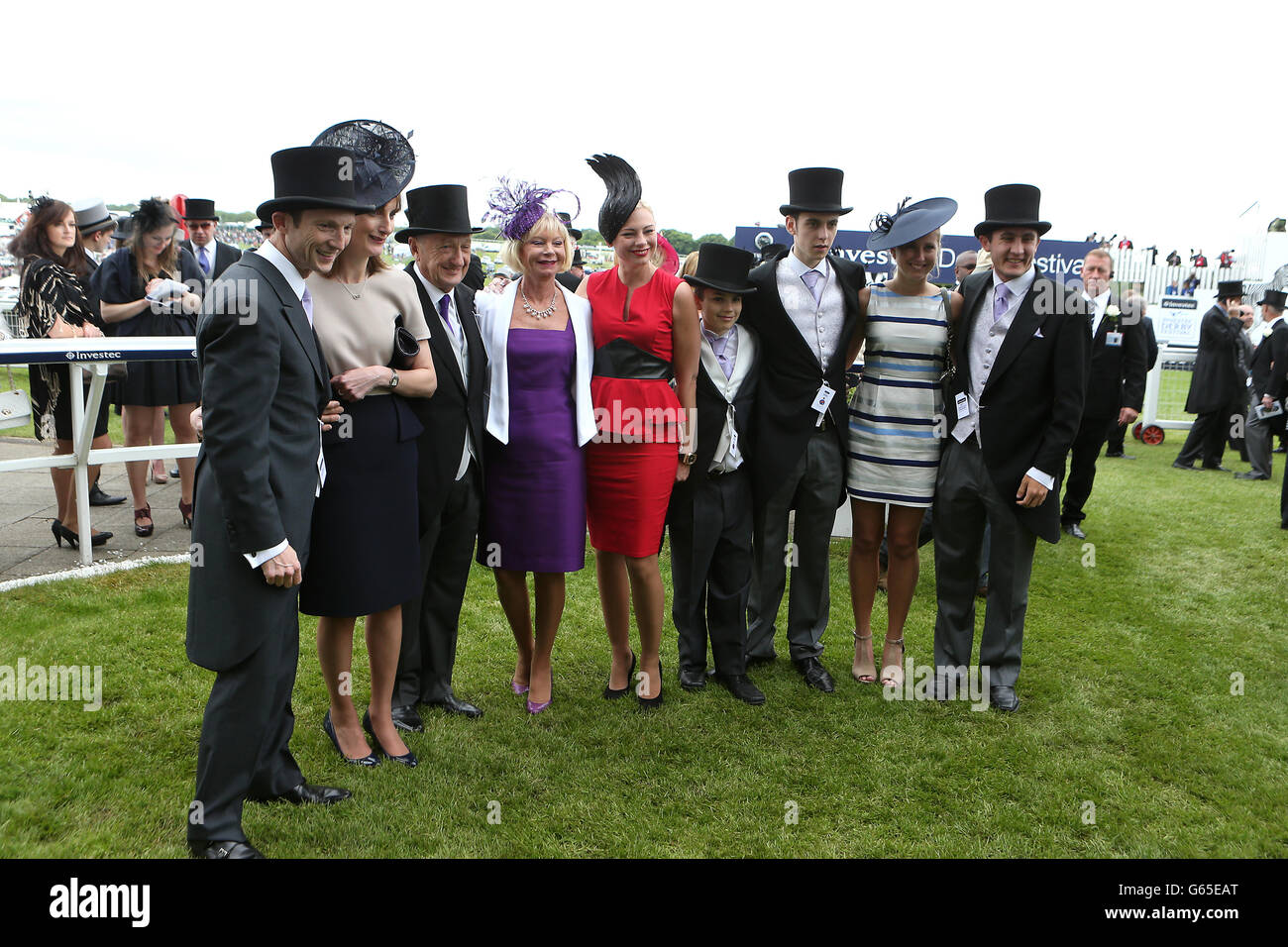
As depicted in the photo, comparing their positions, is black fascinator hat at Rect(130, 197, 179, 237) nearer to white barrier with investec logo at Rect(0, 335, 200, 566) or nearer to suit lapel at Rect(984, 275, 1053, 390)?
white barrier with investec logo at Rect(0, 335, 200, 566)

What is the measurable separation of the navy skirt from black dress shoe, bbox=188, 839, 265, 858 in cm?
78

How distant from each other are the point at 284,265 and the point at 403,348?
0.61 meters

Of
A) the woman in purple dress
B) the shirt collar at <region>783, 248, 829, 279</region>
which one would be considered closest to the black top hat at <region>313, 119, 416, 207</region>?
the woman in purple dress

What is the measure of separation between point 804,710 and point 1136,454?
9496mm

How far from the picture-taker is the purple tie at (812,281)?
4.20 meters

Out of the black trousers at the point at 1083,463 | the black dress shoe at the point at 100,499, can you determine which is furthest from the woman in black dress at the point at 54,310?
the black trousers at the point at 1083,463

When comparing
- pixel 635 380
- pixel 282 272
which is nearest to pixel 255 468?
pixel 282 272

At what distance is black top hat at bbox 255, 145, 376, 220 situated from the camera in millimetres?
2682

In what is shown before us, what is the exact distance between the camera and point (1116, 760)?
3816mm

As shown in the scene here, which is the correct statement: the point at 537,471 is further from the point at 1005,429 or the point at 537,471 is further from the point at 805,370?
the point at 1005,429

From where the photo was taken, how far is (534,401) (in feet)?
12.6

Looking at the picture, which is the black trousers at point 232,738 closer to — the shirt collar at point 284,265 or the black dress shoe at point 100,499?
the shirt collar at point 284,265
